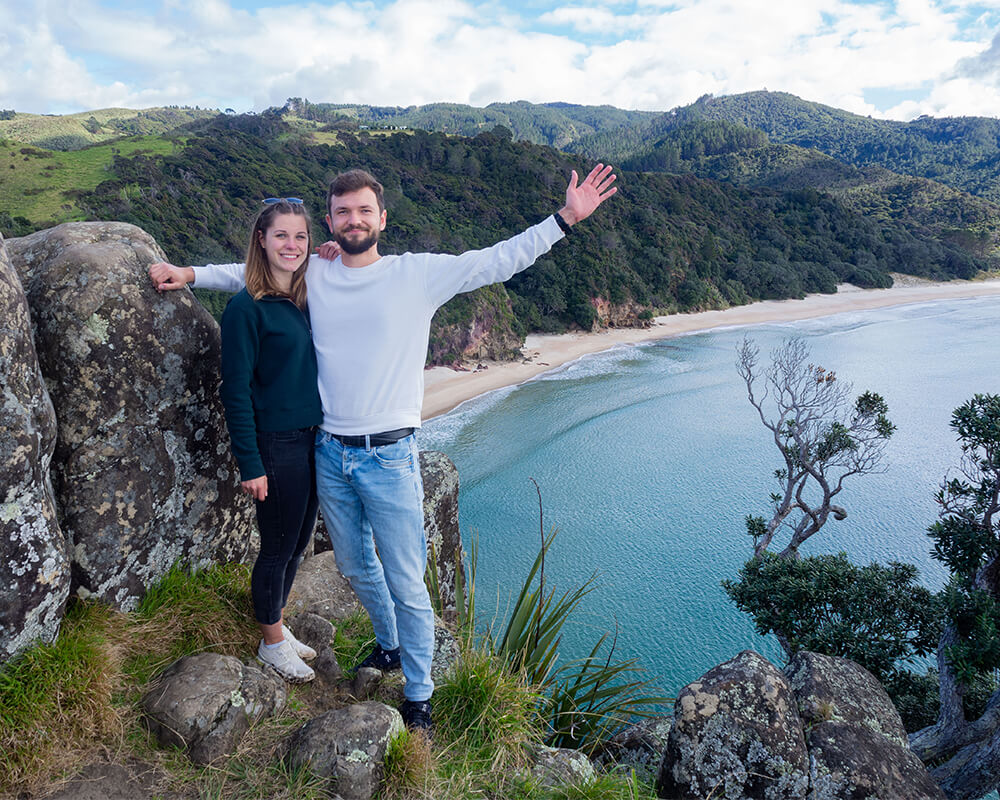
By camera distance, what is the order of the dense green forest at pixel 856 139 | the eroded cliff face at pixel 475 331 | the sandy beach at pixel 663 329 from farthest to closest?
1. the dense green forest at pixel 856 139
2. the eroded cliff face at pixel 475 331
3. the sandy beach at pixel 663 329

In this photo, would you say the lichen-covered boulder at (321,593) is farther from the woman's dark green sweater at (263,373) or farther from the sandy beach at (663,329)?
the sandy beach at (663,329)

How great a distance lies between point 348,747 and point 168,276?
2.14 meters

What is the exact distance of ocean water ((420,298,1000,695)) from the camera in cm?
1051

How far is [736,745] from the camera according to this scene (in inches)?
135

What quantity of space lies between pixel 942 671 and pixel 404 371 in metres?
6.72

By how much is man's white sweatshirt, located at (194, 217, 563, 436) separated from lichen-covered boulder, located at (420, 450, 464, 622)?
2.07 metres

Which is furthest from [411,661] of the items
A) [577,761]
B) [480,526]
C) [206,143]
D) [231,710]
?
[206,143]

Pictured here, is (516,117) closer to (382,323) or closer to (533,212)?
(533,212)

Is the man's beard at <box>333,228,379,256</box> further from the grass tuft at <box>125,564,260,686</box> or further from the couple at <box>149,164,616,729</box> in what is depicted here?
the grass tuft at <box>125,564,260,686</box>

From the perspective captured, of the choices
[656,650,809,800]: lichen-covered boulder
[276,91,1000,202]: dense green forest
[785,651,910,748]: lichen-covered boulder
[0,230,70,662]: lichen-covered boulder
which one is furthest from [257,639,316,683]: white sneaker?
[276,91,1000,202]: dense green forest

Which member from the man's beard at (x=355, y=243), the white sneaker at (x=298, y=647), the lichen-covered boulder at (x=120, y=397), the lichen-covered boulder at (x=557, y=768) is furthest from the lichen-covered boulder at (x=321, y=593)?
the man's beard at (x=355, y=243)

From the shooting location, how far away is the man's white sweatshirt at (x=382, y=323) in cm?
234

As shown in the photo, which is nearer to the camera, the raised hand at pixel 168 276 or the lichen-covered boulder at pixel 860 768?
the raised hand at pixel 168 276

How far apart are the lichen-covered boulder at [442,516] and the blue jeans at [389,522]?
1769mm
